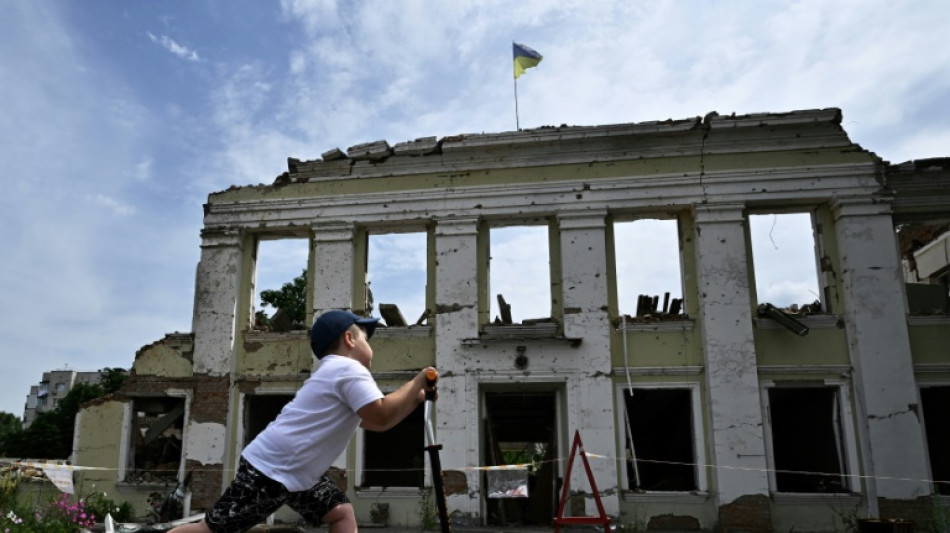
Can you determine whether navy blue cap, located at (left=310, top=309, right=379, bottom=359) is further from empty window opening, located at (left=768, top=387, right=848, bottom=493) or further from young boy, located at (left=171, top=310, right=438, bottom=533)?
empty window opening, located at (left=768, top=387, right=848, bottom=493)

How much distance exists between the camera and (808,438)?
44.9 feet

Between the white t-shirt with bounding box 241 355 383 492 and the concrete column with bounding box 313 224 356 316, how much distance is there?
929cm

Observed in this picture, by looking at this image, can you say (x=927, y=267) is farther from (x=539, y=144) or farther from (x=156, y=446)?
(x=156, y=446)

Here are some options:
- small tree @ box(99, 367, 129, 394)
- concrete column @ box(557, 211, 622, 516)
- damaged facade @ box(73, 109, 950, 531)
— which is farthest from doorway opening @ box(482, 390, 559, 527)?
small tree @ box(99, 367, 129, 394)

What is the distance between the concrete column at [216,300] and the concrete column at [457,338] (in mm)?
3740

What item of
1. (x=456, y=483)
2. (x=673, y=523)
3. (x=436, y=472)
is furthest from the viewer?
(x=456, y=483)

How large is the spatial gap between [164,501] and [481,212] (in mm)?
7178

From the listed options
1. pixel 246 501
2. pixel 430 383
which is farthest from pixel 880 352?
pixel 246 501

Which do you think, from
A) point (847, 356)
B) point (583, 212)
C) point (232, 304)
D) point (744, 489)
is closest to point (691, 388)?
point (744, 489)

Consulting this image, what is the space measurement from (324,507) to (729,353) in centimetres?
944

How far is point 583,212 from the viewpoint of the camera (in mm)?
12586

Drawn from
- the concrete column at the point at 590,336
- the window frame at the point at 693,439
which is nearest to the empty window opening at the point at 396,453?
the concrete column at the point at 590,336

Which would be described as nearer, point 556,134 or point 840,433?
point 840,433

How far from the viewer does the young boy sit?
3.40m
